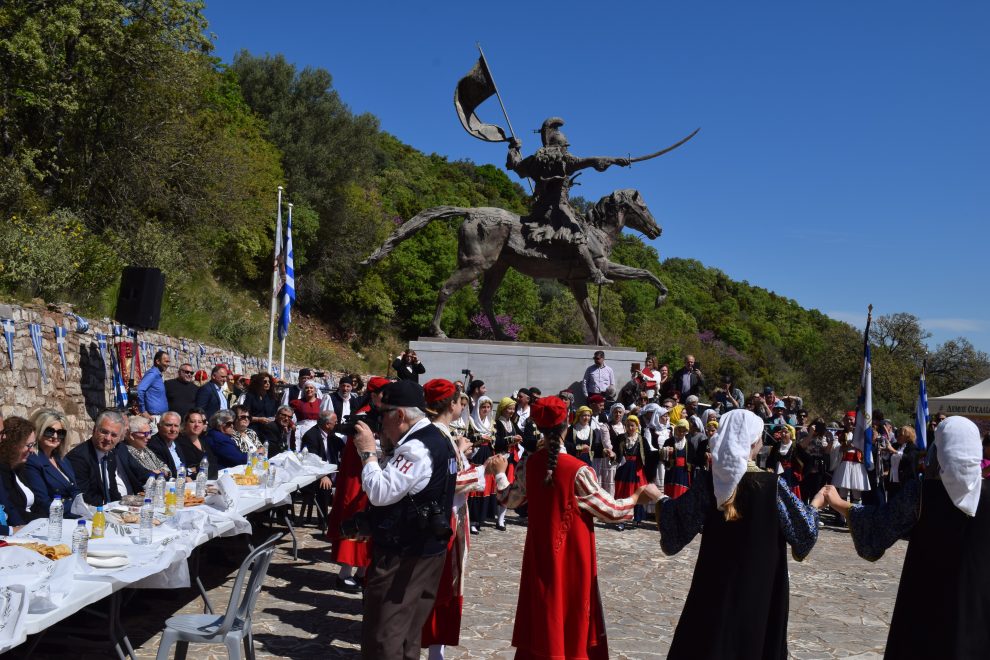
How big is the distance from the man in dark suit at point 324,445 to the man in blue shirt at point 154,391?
244 centimetres

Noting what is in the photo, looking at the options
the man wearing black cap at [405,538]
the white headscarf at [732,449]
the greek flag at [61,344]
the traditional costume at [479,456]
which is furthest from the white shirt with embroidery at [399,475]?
the greek flag at [61,344]

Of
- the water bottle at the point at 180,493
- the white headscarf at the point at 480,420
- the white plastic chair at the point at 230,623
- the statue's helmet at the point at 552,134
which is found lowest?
the white plastic chair at the point at 230,623

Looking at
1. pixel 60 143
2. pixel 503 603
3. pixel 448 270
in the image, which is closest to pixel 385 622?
pixel 503 603

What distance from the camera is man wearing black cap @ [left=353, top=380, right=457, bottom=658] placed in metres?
3.97

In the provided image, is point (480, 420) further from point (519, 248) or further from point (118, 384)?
point (118, 384)

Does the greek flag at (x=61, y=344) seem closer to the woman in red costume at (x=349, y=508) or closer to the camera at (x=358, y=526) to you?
the woman in red costume at (x=349, y=508)

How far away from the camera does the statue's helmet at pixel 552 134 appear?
55.1 ft

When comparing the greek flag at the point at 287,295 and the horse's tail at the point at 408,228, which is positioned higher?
the horse's tail at the point at 408,228

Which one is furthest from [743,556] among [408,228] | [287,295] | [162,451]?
[287,295]

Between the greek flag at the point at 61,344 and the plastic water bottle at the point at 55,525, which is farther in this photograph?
the greek flag at the point at 61,344

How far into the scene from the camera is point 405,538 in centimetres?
405

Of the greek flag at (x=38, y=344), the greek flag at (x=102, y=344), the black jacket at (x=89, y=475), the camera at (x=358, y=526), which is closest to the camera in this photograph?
the camera at (x=358, y=526)

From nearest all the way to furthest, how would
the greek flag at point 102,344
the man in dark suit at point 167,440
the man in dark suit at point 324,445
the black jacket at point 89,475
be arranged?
the black jacket at point 89,475 < the man in dark suit at point 167,440 < the man in dark suit at point 324,445 < the greek flag at point 102,344

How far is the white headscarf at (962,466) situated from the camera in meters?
3.67
